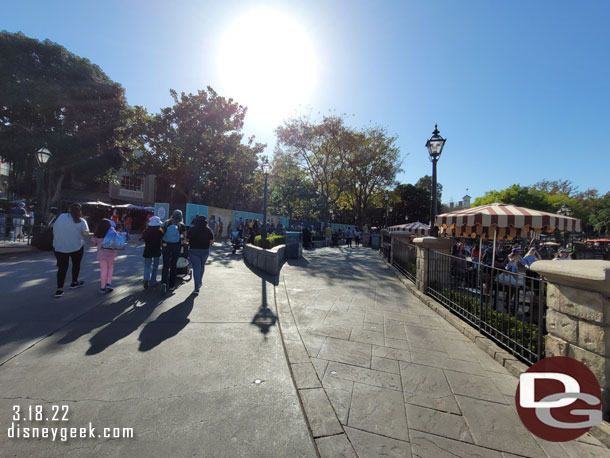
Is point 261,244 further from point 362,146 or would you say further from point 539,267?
point 362,146

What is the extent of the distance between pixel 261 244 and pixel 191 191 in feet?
61.6

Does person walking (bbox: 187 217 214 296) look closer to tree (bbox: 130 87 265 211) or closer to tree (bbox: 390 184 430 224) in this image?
tree (bbox: 130 87 265 211)

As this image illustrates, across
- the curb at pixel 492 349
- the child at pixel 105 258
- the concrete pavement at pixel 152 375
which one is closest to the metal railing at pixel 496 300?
the curb at pixel 492 349

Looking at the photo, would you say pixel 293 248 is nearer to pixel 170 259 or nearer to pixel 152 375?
pixel 170 259

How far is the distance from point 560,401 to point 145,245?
6.37 meters

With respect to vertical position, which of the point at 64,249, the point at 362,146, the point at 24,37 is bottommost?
the point at 64,249

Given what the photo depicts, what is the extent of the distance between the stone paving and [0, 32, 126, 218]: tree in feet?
75.6

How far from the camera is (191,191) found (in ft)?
83.8

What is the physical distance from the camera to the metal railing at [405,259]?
25.7ft

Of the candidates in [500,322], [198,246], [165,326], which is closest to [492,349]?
[500,322]

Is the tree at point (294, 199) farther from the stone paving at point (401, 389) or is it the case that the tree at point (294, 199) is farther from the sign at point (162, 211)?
the stone paving at point (401, 389)

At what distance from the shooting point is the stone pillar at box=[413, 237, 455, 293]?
6086 mm

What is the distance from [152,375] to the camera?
8.45 ft

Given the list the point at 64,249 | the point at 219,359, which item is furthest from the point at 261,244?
the point at 219,359
